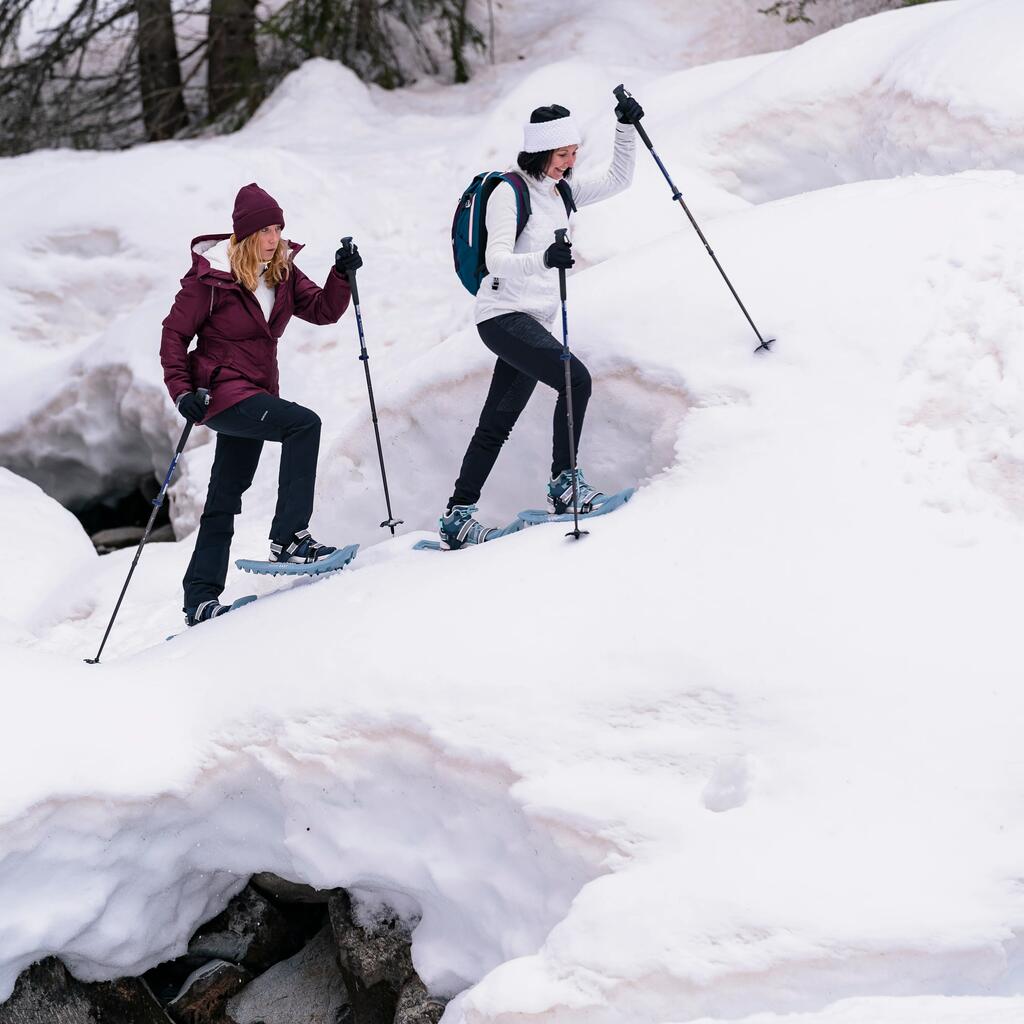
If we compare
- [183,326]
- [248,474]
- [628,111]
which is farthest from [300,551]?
[628,111]

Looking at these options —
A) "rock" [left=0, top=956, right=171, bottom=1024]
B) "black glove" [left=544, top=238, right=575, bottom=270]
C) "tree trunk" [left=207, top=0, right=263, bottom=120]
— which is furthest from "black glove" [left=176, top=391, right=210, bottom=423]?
"tree trunk" [left=207, top=0, right=263, bottom=120]

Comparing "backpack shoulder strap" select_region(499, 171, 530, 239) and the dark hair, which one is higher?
the dark hair

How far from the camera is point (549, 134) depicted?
205 inches

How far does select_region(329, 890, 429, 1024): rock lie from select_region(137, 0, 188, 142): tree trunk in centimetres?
1213

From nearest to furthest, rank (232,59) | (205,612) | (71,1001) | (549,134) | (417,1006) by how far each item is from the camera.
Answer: (417,1006) < (71,1001) < (549,134) < (205,612) < (232,59)

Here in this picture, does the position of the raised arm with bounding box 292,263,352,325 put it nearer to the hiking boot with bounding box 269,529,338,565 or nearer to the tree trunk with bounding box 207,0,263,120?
the hiking boot with bounding box 269,529,338,565

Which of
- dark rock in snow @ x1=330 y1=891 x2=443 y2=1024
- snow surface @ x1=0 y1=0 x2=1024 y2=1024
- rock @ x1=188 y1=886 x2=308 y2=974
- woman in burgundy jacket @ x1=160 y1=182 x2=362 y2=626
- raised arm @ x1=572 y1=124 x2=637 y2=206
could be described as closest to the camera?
snow surface @ x1=0 y1=0 x2=1024 y2=1024

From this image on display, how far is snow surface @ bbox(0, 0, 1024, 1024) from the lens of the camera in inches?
148

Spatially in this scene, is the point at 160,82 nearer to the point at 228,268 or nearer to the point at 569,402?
the point at 228,268

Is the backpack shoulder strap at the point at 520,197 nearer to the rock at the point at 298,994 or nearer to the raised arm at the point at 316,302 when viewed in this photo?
the raised arm at the point at 316,302

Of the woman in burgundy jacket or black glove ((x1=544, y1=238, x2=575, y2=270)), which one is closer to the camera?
black glove ((x1=544, y1=238, x2=575, y2=270))

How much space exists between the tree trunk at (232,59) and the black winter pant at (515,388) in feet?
33.9

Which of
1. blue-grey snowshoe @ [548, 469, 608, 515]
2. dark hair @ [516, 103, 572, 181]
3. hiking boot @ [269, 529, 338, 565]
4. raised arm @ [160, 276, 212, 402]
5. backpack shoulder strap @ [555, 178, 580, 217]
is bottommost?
hiking boot @ [269, 529, 338, 565]

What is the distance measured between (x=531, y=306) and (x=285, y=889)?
8.76 ft
